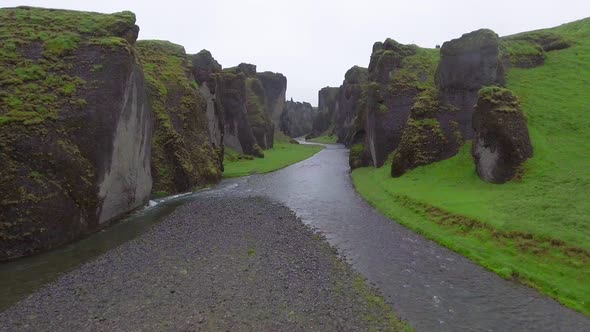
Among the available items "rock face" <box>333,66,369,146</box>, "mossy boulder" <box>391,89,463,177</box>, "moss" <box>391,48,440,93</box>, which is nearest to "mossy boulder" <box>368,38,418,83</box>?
"moss" <box>391,48,440,93</box>

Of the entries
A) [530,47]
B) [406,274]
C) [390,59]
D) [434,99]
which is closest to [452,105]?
[434,99]

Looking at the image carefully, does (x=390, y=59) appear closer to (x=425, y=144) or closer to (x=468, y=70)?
(x=468, y=70)

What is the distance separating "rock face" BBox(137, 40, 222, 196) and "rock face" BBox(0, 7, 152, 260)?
4.79 metres

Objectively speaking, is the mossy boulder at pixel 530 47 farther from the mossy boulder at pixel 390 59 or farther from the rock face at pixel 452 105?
the mossy boulder at pixel 390 59

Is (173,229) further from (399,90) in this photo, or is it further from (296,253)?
Answer: (399,90)

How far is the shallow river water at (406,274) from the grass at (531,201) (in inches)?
47.8

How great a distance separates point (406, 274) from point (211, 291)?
997 centimetres

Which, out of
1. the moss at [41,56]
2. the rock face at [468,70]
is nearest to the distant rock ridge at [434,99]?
the rock face at [468,70]

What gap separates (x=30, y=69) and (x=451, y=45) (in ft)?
142

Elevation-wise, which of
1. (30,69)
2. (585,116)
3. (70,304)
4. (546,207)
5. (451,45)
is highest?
(451,45)

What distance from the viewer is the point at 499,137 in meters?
35.7

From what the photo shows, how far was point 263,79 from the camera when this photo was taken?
148250 mm

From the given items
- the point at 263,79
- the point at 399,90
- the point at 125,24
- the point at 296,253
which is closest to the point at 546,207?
the point at 296,253

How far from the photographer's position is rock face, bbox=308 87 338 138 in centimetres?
18375
